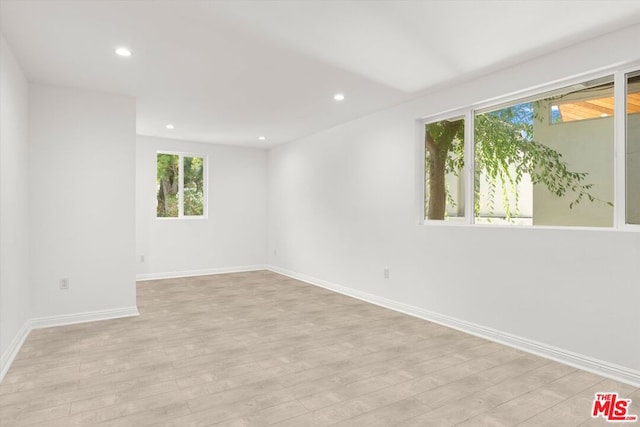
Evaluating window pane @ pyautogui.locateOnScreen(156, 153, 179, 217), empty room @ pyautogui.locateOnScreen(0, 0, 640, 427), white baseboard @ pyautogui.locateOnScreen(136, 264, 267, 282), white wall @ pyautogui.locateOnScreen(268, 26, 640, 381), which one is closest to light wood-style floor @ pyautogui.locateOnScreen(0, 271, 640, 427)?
empty room @ pyautogui.locateOnScreen(0, 0, 640, 427)

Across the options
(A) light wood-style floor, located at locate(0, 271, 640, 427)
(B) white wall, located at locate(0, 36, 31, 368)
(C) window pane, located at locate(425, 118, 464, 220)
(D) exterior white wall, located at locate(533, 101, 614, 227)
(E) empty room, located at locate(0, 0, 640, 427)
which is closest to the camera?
(A) light wood-style floor, located at locate(0, 271, 640, 427)

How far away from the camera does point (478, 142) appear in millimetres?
3943

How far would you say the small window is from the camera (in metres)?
6.91

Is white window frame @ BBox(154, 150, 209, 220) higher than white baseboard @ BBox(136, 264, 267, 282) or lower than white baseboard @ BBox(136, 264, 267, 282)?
higher

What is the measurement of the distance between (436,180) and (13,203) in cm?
394

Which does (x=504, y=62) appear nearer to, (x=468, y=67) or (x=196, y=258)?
(x=468, y=67)

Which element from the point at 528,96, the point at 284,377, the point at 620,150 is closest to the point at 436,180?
the point at 528,96

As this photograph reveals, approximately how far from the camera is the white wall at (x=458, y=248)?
9.09 ft

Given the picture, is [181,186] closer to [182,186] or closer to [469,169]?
[182,186]

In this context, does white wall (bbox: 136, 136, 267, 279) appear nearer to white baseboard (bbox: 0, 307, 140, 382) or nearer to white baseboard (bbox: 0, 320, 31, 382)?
white baseboard (bbox: 0, 307, 140, 382)

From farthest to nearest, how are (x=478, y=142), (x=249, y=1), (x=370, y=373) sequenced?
(x=478, y=142) < (x=370, y=373) < (x=249, y=1)

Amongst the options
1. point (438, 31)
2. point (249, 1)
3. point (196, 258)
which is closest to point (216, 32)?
point (249, 1)

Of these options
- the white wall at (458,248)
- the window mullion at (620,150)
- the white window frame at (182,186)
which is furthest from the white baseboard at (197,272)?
the window mullion at (620,150)

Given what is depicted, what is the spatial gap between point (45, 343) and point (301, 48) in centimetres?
328
